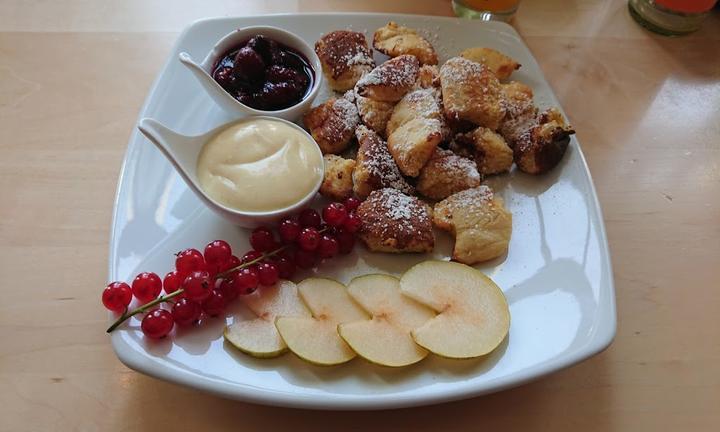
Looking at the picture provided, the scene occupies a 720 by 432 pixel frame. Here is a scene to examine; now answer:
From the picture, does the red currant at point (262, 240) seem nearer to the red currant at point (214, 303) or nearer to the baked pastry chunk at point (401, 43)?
the red currant at point (214, 303)

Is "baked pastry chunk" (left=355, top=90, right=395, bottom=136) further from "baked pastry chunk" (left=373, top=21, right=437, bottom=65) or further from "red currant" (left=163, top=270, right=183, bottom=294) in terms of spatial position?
"red currant" (left=163, top=270, right=183, bottom=294)

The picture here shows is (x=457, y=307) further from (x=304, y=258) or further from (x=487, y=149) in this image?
(x=487, y=149)

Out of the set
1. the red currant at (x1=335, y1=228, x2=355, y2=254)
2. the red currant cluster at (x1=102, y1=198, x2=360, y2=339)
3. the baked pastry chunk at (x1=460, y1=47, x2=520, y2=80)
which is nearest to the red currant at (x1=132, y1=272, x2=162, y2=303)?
the red currant cluster at (x1=102, y1=198, x2=360, y2=339)

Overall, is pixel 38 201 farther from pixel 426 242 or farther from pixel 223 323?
pixel 426 242

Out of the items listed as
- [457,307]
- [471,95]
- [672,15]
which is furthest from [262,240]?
[672,15]

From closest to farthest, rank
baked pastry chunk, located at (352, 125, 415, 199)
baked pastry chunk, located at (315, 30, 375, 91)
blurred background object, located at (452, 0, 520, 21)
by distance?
baked pastry chunk, located at (352, 125, 415, 199) < baked pastry chunk, located at (315, 30, 375, 91) < blurred background object, located at (452, 0, 520, 21)

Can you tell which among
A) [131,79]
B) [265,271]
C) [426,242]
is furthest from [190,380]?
[131,79]
